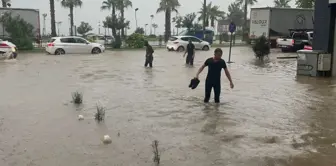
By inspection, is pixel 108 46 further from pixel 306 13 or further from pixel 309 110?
pixel 309 110

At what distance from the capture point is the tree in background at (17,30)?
31172 millimetres

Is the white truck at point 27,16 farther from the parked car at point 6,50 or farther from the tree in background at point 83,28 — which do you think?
the tree in background at point 83,28

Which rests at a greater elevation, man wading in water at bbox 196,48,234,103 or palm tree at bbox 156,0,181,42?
palm tree at bbox 156,0,181,42

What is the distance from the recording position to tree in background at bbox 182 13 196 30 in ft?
183

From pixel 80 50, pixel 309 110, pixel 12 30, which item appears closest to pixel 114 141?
pixel 309 110

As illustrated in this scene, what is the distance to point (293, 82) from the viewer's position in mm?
13617

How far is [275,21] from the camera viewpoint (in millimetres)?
35719

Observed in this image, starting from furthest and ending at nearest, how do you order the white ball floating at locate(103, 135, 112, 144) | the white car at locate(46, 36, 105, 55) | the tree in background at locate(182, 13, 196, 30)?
the tree in background at locate(182, 13, 196, 30) < the white car at locate(46, 36, 105, 55) < the white ball floating at locate(103, 135, 112, 144)

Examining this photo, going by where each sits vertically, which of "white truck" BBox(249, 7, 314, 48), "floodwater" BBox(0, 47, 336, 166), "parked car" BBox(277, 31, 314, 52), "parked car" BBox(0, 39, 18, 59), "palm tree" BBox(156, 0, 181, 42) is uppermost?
"palm tree" BBox(156, 0, 181, 42)

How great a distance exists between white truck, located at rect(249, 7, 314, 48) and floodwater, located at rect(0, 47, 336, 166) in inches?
912

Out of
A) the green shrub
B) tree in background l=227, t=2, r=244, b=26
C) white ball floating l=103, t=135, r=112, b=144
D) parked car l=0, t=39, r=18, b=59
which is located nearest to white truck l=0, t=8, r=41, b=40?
the green shrub

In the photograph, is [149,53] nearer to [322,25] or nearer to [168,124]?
[322,25]

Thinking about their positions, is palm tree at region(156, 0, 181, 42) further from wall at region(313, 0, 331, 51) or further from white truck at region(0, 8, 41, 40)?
wall at region(313, 0, 331, 51)

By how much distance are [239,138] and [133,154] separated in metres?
1.81
